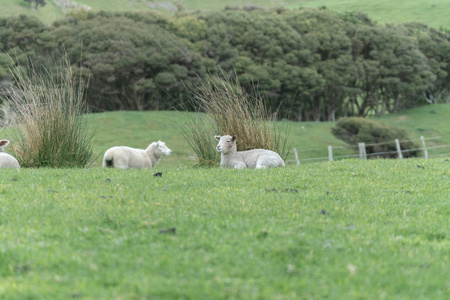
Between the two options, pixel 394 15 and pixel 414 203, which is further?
pixel 394 15

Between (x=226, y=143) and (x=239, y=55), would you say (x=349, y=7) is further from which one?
(x=226, y=143)

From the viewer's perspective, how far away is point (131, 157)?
12711 mm

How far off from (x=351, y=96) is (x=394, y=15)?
241ft

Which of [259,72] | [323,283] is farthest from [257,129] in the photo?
[259,72]

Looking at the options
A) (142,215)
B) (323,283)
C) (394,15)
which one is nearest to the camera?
(323,283)

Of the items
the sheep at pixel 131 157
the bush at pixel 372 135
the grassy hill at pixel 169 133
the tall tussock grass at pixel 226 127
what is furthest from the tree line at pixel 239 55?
the tall tussock grass at pixel 226 127

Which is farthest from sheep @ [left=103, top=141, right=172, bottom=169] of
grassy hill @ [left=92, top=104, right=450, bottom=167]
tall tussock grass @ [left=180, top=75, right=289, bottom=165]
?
grassy hill @ [left=92, top=104, right=450, bottom=167]

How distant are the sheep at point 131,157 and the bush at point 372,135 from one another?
22558 mm

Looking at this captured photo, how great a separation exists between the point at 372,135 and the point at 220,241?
32845 mm

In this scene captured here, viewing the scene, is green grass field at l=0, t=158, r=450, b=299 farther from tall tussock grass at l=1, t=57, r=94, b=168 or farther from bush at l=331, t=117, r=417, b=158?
bush at l=331, t=117, r=417, b=158

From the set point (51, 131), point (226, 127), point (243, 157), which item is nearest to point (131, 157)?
point (51, 131)

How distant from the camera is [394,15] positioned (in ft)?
386

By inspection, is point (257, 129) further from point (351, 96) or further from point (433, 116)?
point (433, 116)

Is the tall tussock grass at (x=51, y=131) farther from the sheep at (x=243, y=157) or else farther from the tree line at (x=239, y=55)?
the tree line at (x=239, y=55)
